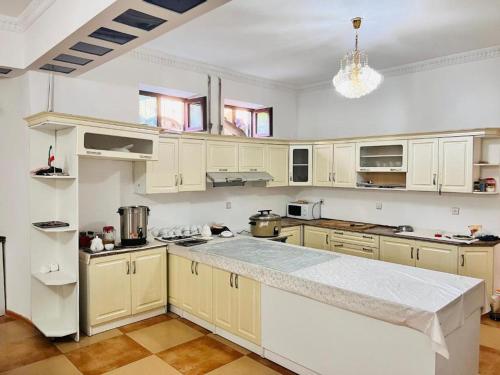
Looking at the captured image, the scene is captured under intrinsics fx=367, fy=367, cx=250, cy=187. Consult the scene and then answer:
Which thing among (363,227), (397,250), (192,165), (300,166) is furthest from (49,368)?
(300,166)

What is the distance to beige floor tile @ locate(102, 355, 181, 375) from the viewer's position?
3.01 meters

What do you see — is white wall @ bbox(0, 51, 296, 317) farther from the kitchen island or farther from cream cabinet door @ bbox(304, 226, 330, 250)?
cream cabinet door @ bbox(304, 226, 330, 250)

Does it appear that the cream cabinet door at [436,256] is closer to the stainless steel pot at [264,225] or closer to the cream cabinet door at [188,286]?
the stainless steel pot at [264,225]

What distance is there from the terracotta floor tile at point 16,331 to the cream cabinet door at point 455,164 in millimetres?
4836

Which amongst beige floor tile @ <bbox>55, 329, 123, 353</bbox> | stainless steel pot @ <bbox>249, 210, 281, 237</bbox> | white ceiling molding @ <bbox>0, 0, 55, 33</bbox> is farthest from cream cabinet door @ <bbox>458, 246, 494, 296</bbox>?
white ceiling molding @ <bbox>0, 0, 55, 33</bbox>

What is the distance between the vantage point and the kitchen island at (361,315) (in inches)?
87.9

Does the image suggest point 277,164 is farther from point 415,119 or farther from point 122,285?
point 122,285

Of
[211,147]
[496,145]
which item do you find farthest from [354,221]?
[211,147]

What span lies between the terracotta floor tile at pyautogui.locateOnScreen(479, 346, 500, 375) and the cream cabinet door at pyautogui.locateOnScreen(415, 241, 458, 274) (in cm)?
98

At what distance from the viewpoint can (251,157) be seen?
17.6 ft

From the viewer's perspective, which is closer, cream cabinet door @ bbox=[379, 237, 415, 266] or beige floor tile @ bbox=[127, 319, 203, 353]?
beige floor tile @ bbox=[127, 319, 203, 353]

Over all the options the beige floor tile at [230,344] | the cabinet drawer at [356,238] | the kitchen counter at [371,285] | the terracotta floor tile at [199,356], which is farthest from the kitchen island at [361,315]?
the cabinet drawer at [356,238]

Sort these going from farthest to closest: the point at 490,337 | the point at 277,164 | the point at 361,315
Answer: the point at 277,164
the point at 490,337
the point at 361,315

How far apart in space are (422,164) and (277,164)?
→ 6.71ft
